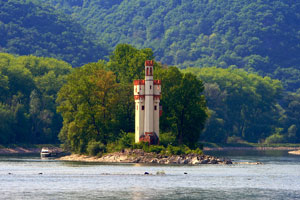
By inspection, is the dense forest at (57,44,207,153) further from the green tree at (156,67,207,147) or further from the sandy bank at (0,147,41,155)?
the sandy bank at (0,147,41,155)

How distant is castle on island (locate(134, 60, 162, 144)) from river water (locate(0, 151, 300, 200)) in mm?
9019

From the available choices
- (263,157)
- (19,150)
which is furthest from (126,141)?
(19,150)

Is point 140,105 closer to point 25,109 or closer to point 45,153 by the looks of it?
point 45,153

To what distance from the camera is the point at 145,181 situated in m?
99.0

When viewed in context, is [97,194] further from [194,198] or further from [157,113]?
[157,113]

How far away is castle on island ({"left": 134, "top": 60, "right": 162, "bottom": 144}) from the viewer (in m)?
135

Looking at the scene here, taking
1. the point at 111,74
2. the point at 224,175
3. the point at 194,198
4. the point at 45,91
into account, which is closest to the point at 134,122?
the point at 111,74

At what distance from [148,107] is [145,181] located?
36.7 meters

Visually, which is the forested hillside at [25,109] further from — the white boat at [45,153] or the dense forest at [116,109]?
the dense forest at [116,109]

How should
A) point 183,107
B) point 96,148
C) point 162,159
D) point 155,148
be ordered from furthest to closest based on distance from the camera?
point 96,148 → point 183,107 → point 155,148 → point 162,159

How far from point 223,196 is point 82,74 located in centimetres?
7571

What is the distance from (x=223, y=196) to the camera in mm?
85125

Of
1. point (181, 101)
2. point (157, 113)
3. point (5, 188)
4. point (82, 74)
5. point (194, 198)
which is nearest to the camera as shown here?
point (194, 198)

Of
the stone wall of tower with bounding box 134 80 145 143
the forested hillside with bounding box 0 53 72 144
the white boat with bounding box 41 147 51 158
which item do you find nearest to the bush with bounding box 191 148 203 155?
the stone wall of tower with bounding box 134 80 145 143
